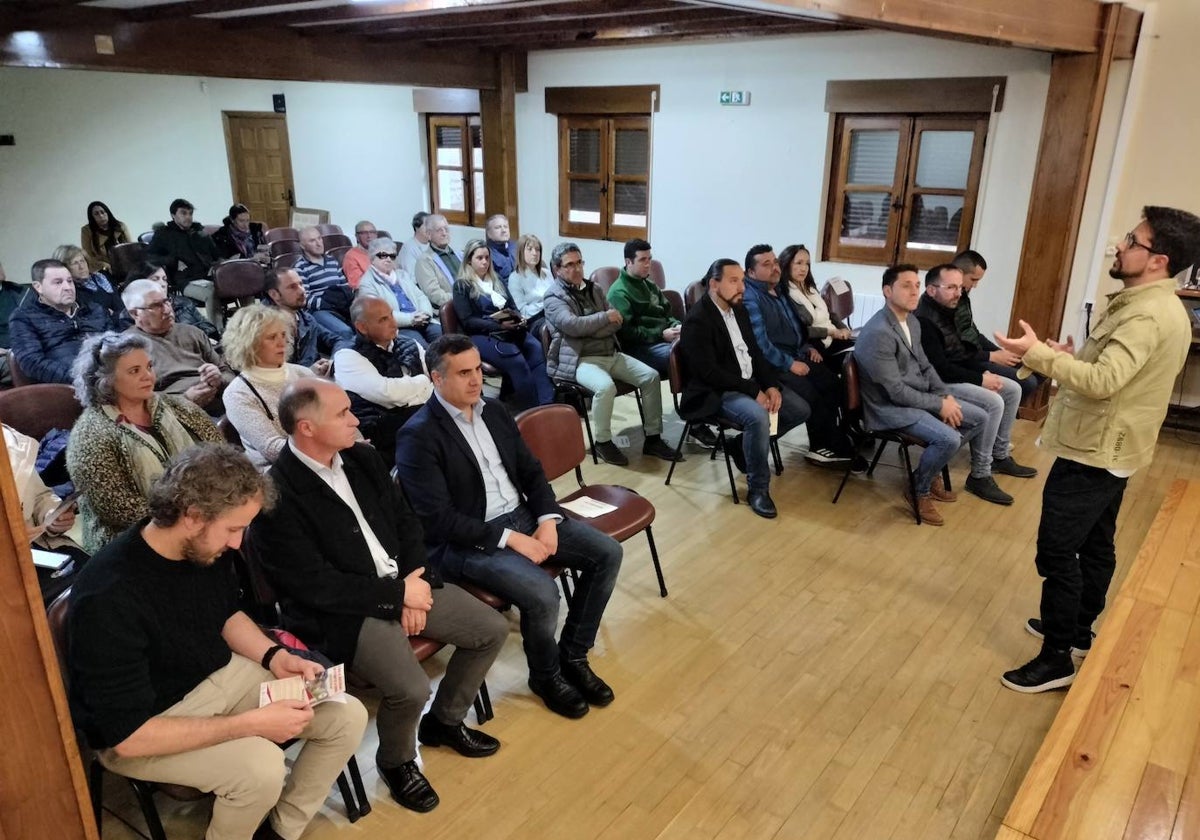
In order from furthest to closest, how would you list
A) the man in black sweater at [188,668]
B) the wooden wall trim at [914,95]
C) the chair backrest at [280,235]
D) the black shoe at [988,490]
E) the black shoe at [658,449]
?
the chair backrest at [280,235]
the wooden wall trim at [914,95]
the black shoe at [658,449]
the black shoe at [988,490]
the man in black sweater at [188,668]

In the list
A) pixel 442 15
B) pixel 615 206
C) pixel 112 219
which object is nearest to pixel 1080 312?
pixel 615 206

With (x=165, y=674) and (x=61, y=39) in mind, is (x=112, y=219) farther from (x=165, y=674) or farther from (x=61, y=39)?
(x=165, y=674)

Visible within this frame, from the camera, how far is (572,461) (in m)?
3.20

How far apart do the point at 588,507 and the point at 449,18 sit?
414 cm

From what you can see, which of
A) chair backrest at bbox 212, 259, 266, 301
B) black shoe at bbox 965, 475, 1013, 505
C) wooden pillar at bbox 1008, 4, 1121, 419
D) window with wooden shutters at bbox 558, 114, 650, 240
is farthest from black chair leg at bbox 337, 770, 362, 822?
window with wooden shutters at bbox 558, 114, 650, 240

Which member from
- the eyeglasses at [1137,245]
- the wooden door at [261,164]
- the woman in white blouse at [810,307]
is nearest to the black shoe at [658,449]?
the woman in white blouse at [810,307]

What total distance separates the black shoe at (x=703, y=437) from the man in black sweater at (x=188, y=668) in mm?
3254

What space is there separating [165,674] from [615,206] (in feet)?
21.5

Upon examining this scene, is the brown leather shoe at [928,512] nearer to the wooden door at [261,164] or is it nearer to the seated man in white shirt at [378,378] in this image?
the seated man in white shirt at [378,378]

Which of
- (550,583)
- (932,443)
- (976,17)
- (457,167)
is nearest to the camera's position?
(550,583)

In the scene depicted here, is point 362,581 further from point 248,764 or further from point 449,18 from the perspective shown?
point 449,18

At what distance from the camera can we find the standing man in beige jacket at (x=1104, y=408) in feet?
7.66

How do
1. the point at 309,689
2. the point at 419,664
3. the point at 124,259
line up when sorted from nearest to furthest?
the point at 309,689
the point at 419,664
the point at 124,259

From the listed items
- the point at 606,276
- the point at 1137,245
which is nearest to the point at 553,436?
the point at 1137,245
